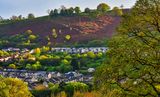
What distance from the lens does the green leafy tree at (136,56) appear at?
26906 millimetres

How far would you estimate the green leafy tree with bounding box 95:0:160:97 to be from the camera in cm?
2691

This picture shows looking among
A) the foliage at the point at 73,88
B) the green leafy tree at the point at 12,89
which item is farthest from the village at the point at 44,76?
the green leafy tree at the point at 12,89

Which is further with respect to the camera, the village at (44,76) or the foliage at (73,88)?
the village at (44,76)

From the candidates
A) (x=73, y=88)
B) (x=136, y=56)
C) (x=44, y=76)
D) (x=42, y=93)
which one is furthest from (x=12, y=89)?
(x=44, y=76)

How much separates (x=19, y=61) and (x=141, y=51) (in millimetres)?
171576

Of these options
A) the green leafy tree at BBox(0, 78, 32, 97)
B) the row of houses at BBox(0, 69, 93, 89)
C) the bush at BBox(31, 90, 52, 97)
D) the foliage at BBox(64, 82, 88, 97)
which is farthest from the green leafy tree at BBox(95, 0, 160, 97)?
the row of houses at BBox(0, 69, 93, 89)

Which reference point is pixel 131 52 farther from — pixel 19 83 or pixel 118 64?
pixel 19 83

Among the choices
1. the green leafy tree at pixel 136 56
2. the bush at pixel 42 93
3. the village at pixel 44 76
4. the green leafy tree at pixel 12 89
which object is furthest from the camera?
the village at pixel 44 76

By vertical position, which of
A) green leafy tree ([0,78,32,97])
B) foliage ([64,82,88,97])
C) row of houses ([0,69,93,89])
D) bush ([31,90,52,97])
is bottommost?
row of houses ([0,69,93,89])

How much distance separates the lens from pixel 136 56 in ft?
88.8

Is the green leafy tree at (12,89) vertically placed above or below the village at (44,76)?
above

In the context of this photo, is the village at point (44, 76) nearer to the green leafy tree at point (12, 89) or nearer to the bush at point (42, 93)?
the bush at point (42, 93)

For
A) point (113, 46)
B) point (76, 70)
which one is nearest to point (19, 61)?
point (76, 70)

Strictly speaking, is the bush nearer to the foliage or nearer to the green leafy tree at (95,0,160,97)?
the foliage
